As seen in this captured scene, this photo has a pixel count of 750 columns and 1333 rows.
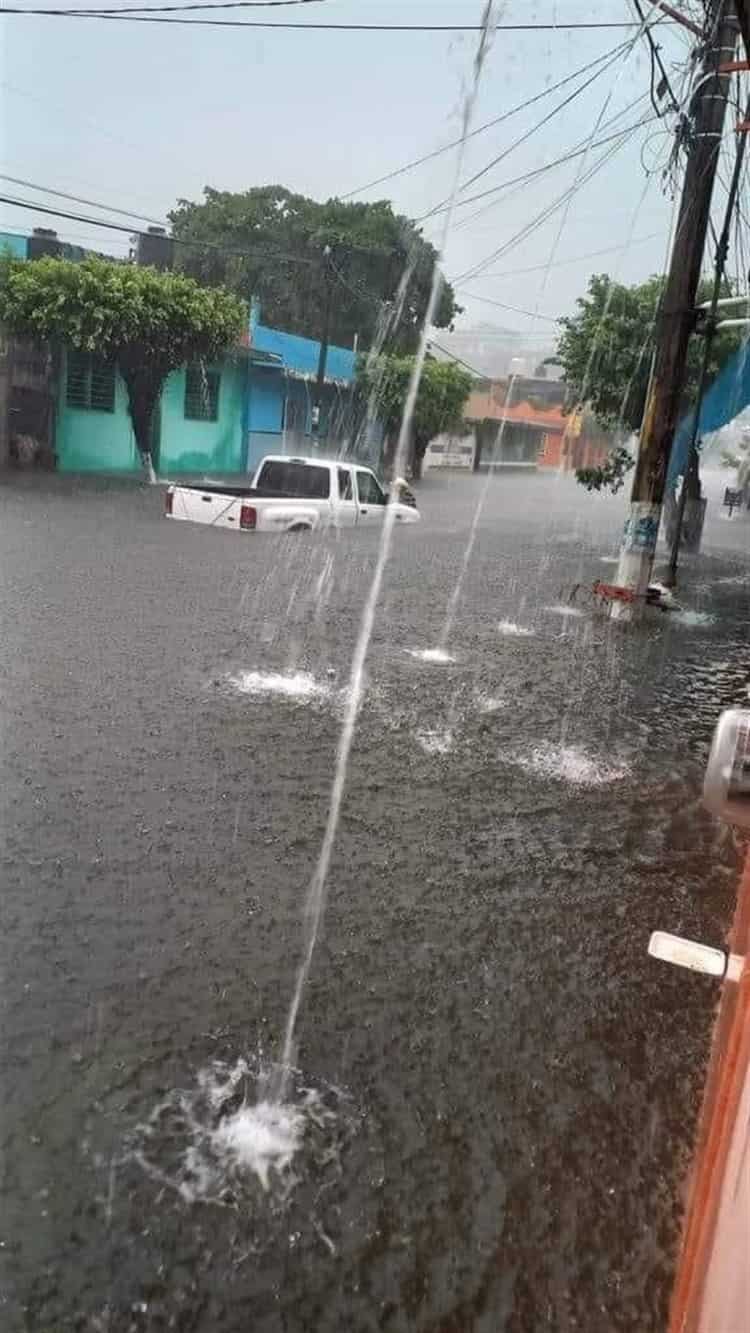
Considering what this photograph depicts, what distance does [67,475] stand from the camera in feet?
61.5

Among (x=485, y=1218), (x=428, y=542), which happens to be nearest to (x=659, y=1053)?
(x=485, y=1218)

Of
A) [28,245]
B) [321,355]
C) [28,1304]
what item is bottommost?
[28,1304]

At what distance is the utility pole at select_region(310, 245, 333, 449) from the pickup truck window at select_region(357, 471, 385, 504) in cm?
627

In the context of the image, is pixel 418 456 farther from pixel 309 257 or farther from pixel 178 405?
pixel 178 405

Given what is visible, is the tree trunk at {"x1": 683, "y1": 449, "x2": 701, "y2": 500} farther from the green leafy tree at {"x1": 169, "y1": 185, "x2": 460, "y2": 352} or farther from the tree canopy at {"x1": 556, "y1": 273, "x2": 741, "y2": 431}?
the green leafy tree at {"x1": 169, "y1": 185, "x2": 460, "y2": 352}

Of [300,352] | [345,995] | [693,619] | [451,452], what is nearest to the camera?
[345,995]

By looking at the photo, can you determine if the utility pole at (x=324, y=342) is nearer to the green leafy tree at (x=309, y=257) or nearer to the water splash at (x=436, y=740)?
the green leafy tree at (x=309, y=257)

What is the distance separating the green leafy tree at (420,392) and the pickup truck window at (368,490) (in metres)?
8.13

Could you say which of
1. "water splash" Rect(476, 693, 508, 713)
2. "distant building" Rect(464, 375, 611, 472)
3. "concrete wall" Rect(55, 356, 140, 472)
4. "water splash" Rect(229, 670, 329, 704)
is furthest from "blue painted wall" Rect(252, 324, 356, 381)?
"water splash" Rect(476, 693, 508, 713)

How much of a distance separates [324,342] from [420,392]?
3.52 m

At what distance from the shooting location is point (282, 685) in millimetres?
6430

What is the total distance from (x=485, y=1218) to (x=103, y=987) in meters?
1.30

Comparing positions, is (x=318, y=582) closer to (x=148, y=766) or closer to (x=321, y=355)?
(x=148, y=766)

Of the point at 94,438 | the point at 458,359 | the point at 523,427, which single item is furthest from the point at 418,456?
the point at 523,427
